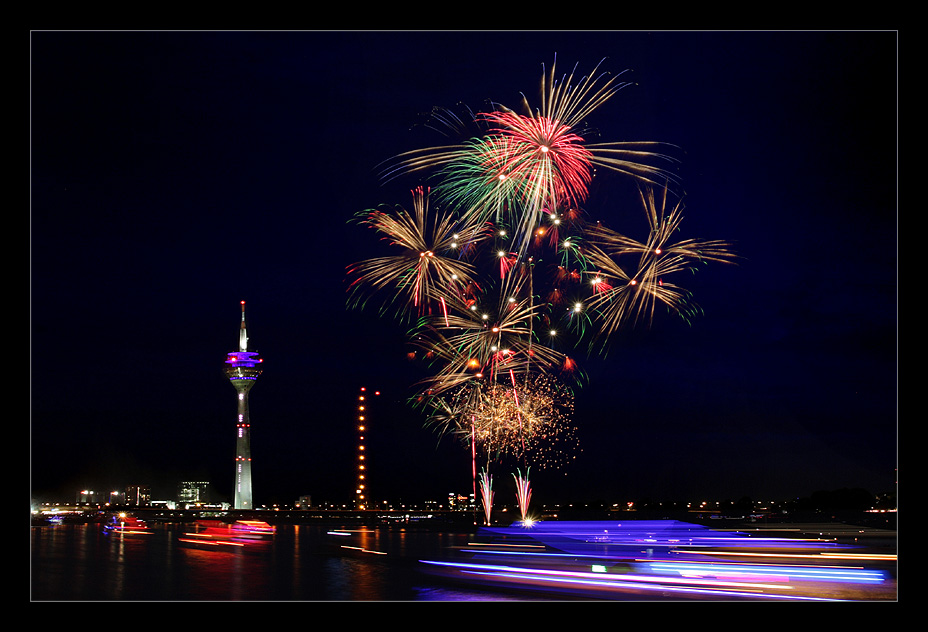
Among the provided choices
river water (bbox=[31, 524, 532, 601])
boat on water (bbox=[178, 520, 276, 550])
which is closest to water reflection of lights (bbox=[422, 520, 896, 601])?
river water (bbox=[31, 524, 532, 601])

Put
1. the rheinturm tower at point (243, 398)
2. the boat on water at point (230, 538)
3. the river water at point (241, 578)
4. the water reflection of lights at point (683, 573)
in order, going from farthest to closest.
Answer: the rheinturm tower at point (243, 398) → the boat on water at point (230, 538) → the river water at point (241, 578) → the water reflection of lights at point (683, 573)

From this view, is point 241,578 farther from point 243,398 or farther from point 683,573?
point 243,398

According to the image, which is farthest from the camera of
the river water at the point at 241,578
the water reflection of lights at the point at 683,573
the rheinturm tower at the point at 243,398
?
the rheinturm tower at the point at 243,398

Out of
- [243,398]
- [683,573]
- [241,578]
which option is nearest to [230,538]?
[241,578]

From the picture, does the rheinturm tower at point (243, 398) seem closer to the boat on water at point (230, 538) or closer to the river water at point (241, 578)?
the boat on water at point (230, 538)

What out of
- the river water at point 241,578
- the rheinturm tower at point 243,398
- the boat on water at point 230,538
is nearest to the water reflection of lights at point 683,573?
the river water at point 241,578

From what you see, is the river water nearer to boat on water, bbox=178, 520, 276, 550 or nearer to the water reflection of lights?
the water reflection of lights
